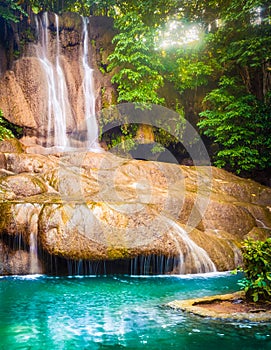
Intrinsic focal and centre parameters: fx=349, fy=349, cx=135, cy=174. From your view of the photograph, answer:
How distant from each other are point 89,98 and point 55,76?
189cm

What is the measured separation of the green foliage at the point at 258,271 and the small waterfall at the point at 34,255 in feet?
15.6

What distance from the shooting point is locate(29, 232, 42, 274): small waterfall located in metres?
7.92

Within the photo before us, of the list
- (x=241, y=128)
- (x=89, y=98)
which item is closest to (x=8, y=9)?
(x=89, y=98)

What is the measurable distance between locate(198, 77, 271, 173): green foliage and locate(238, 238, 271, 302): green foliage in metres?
9.91

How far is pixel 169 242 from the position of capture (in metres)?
8.23

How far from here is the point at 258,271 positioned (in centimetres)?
501

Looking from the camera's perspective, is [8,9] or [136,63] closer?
[8,9]

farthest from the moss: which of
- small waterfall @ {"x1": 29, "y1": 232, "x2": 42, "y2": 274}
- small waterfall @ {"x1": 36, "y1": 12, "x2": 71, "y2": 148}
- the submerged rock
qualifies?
small waterfall @ {"x1": 36, "y1": 12, "x2": 71, "y2": 148}

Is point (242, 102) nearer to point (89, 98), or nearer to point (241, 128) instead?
point (241, 128)

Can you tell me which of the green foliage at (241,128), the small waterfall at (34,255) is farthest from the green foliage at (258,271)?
the green foliage at (241,128)

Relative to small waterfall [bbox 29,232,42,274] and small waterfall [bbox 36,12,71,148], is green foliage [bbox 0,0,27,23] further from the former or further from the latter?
small waterfall [bbox 29,232,42,274]

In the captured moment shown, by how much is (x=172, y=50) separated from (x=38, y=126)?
766 centimetres

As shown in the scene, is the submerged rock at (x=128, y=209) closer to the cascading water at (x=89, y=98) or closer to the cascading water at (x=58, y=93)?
the cascading water at (x=58, y=93)

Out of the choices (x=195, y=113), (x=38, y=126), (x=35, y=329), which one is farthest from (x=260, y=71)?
(x=35, y=329)
